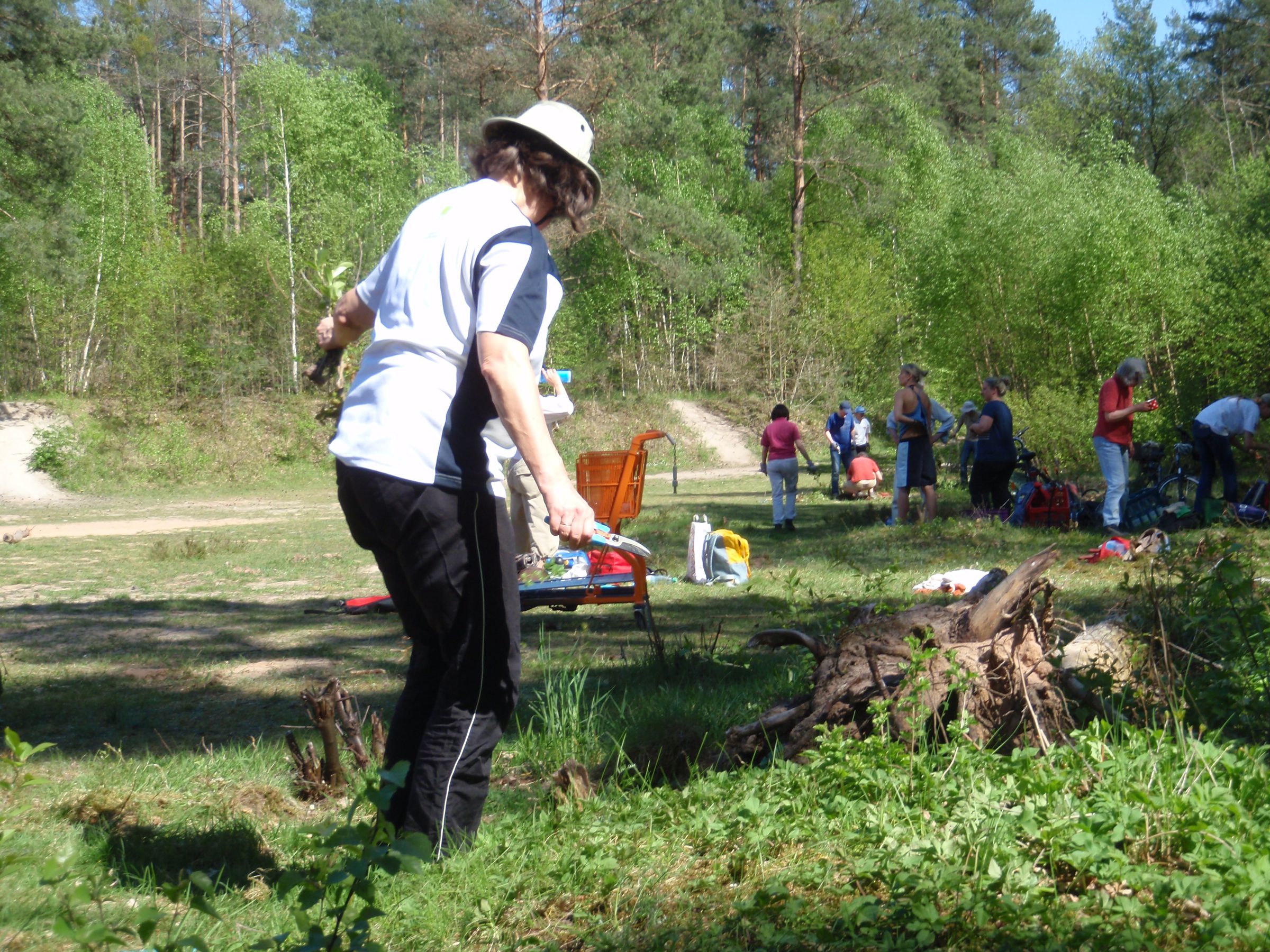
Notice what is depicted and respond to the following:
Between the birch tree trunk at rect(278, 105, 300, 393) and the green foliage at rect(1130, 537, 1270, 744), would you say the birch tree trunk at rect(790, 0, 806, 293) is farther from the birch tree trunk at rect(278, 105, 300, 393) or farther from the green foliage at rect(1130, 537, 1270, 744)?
the green foliage at rect(1130, 537, 1270, 744)

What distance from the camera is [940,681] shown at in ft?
11.6

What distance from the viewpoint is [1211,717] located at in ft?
11.7

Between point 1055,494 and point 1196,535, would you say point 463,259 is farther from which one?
point 1055,494

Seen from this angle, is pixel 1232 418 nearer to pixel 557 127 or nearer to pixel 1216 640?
pixel 1216 640

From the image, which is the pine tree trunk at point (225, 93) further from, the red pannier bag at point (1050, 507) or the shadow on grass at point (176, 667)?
the shadow on grass at point (176, 667)

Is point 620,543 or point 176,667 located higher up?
point 620,543

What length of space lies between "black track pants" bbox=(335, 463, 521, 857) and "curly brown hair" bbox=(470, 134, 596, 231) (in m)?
0.88

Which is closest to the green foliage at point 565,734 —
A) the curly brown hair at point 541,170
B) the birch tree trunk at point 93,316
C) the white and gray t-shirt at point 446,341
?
the white and gray t-shirt at point 446,341

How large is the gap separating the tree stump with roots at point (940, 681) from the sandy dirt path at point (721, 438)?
28525mm

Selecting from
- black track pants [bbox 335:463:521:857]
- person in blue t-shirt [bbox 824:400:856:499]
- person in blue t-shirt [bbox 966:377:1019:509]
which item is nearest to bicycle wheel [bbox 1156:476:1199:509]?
person in blue t-shirt [bbox 966:377:1019:509]

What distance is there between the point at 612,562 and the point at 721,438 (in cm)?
3066

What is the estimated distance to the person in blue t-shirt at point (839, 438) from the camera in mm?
20625

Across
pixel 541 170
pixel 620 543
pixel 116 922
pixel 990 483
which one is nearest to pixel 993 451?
pixel 990 483

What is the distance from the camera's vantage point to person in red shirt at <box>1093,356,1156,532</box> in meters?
11.8
